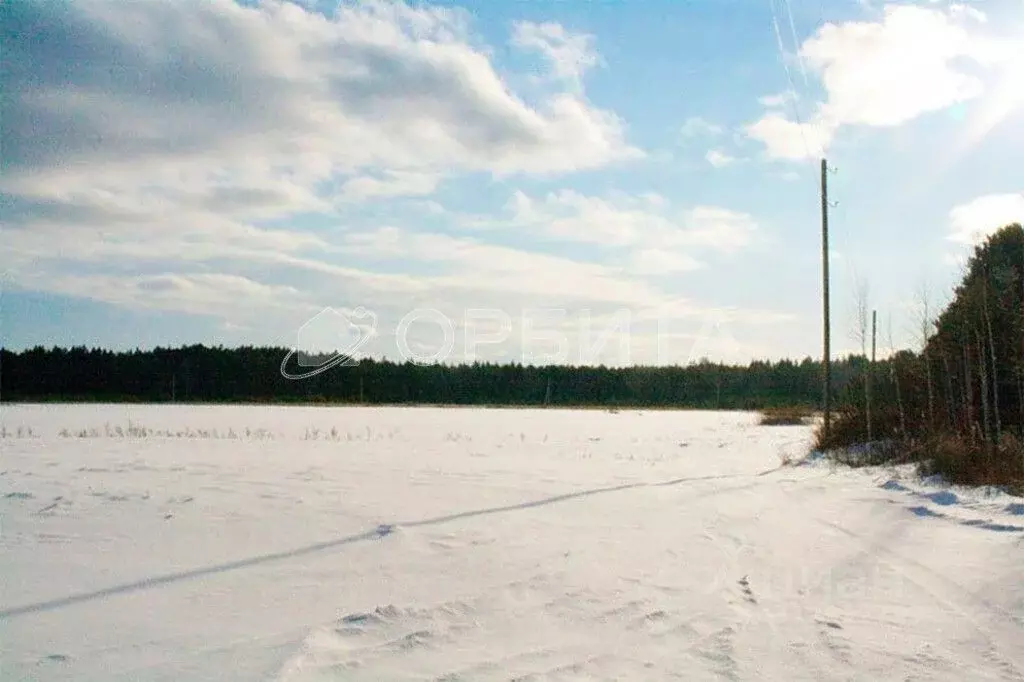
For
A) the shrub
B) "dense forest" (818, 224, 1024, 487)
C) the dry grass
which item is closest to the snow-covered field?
the dry grass

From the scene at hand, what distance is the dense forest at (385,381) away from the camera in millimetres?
69312

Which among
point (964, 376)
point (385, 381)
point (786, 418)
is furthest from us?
point (385, 381)

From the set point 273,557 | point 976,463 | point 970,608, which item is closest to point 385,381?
point 976,463

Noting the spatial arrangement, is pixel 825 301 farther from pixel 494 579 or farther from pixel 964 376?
pixel 494 579

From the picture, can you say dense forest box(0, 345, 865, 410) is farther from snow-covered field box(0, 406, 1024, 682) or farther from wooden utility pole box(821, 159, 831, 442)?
snow-covered field box(0, 406, 1024, 682)

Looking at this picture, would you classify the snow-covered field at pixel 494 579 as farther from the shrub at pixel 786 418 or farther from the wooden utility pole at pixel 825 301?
the shrub at pixel 786 418

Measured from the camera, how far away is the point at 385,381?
266 ft

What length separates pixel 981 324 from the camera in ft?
56.3

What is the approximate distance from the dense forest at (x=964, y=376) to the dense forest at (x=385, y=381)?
4482cm

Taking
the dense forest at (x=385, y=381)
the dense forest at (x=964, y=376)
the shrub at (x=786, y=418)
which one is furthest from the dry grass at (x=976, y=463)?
the dense forest at (x=385, y=381)

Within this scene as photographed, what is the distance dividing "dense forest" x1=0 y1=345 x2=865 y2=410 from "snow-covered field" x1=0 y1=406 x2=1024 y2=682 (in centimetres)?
5648

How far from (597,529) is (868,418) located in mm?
11893

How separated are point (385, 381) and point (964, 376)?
223 ft

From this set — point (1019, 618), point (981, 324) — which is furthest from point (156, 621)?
point (981, 324)
